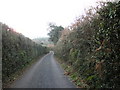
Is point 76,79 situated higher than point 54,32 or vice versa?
point 54,32

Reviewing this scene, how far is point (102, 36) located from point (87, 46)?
12.3 ft

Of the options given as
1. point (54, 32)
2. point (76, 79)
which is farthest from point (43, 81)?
point (54, 32)

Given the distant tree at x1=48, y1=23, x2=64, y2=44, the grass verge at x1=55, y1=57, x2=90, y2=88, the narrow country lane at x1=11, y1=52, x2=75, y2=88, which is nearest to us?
the grass verge at x1=55, y1=57, x2=90, y2=88

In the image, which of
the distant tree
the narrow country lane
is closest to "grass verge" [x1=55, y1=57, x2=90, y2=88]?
the narrow country lane

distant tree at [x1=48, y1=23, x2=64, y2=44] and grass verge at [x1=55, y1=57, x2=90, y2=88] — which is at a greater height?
distant tree at [x1=48, y1=23, x2=64, y2=44]

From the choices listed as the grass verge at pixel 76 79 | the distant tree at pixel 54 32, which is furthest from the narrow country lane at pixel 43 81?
the distant tree at pixel 54 32

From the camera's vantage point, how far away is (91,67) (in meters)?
11.0

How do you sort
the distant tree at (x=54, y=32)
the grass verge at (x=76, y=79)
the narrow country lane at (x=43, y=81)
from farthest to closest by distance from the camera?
1. the distant tree at (x=54, y=32)
2. the narrow country lane at (x=43, y=81)
3. the grass verge at (x=76, y=79)

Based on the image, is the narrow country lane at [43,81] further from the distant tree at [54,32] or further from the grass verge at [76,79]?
the distant tree at [54,32]

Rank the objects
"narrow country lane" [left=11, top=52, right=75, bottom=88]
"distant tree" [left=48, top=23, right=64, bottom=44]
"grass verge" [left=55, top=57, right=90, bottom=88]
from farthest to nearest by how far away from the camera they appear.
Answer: "distant tree" [left=48, top=23, right=64, bottom=44] < "narrow country lane" [left=11, top=52, right=75, bottom=88] < "grass verge" [left=55, top=57, right=90, bottom=88]

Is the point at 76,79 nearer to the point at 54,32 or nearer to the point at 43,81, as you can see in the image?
the point at 43,81

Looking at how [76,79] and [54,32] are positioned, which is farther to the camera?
[54,32]

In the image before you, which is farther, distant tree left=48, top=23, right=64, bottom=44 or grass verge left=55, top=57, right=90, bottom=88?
distant tree left=48, top=23, right=64, bottom=44

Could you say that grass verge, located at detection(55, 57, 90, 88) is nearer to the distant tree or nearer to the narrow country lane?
the narrow country lane
